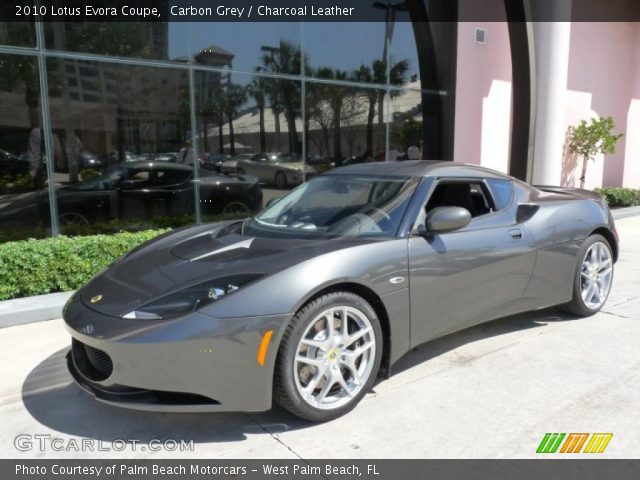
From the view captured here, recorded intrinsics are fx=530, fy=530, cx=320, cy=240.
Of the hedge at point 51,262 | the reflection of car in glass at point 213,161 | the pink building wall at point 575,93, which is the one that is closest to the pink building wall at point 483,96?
the pink building wall at point 575,93

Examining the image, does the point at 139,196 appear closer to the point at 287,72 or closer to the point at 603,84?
the point at 287,72

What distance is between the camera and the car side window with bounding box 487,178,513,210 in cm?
406

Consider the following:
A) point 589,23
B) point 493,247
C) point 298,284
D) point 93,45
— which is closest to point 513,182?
point 493,247

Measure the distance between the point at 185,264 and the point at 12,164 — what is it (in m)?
5.08

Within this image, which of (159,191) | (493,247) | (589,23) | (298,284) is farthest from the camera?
(589,23)

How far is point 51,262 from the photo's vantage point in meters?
5.15

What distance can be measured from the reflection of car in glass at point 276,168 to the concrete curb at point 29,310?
4473 millimetres

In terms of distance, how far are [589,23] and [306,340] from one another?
14234 millimetres

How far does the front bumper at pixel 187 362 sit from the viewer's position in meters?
2.53

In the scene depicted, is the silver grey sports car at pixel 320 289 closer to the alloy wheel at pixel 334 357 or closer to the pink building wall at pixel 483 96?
the alloy wheel at pixel 334 357

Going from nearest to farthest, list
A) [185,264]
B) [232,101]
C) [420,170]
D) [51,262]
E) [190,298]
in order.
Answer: [190,298] → [185,264] → [420,170] → [51,262] → [232,101]

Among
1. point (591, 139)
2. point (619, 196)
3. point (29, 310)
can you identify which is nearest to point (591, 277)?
point (29, 310)
